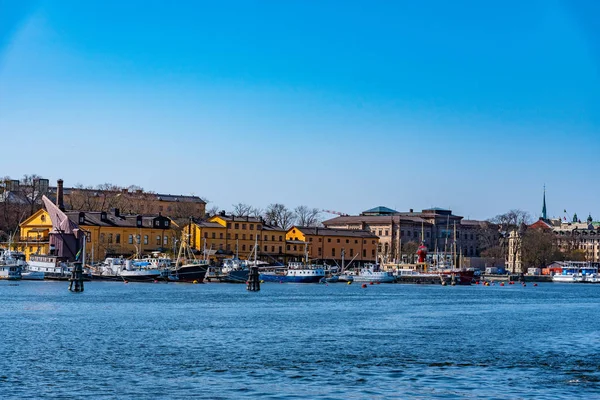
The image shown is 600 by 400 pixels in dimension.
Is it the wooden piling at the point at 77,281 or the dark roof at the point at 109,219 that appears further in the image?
the dark roof at the point at 109,219

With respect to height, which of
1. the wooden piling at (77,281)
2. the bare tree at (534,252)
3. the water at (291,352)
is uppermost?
the bare tree at (534,252)

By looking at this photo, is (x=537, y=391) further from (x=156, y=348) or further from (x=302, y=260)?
(x=302, y=260)

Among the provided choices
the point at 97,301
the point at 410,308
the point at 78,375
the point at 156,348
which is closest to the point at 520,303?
the point at 410,308

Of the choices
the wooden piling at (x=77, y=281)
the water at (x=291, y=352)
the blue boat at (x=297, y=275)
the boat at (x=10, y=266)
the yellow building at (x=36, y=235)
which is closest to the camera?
the water at (x=291, y=352)

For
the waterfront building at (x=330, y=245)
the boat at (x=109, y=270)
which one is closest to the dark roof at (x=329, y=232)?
the waterfront building at (x=330, y=245)

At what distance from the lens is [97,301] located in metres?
73.8

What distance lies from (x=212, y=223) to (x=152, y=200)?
98.4 feet

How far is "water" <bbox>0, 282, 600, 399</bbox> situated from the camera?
32.1 meters

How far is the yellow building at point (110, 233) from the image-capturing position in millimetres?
137125

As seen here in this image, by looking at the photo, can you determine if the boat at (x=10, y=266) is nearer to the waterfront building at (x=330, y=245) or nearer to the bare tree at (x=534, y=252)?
the waterfront building at (x=330, y=245)

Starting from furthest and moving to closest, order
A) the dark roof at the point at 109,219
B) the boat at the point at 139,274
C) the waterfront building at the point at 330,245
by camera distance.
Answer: the waterfront building at the point at 330,245, the dark roof at the point at 109,219, the boat at the point at 139,274

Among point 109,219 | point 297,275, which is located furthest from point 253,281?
point 109,219

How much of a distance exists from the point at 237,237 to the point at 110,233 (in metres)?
21.6

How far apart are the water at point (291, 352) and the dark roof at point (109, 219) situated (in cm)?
6975
